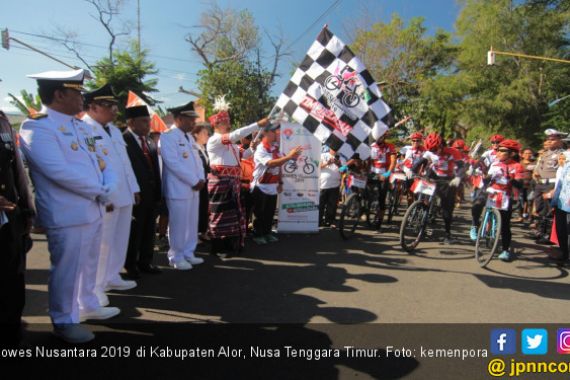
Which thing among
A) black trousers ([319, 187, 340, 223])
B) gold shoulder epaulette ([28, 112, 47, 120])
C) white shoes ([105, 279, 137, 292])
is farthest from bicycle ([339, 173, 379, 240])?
gold shoulder epaulette ([28, 112, 47, 120])

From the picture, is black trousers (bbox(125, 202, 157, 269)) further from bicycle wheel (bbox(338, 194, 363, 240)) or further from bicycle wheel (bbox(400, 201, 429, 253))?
bicycle wheel (bbox(400, 201, 429, 253))

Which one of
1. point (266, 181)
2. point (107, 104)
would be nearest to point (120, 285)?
point (107, 104)

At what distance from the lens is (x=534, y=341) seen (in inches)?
126

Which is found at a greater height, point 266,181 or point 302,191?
point 266,181

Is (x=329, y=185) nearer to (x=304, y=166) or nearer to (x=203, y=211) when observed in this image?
(x=304, y=166)

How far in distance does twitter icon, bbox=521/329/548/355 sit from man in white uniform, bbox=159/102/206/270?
12.4ft

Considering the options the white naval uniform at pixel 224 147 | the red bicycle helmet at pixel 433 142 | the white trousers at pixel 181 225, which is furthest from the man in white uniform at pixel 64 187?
the red bicycle helmet at pixel 433 142

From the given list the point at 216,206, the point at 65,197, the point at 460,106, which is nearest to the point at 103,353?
the point at 65,197

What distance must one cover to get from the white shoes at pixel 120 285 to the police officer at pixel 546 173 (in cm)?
723

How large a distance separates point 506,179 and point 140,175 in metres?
5.19

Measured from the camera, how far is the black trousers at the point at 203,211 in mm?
5660

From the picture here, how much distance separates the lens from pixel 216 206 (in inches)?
219

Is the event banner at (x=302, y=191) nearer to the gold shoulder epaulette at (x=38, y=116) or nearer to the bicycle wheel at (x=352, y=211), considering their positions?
the bicycle wheel at (x=352, y=211)

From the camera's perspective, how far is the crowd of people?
9.22 ft
